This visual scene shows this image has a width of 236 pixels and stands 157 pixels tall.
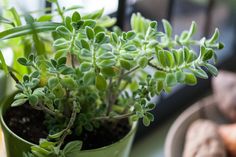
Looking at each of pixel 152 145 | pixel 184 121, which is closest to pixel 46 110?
pixel 184 121

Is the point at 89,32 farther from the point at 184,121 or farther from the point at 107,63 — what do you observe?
the point at 184,121

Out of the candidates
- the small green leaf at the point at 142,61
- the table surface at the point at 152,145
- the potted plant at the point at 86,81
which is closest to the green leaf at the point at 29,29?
the potted plant at the point at 86,81

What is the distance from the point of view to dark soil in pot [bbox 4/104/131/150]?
53cm

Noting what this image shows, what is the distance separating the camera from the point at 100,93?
20.5 inches

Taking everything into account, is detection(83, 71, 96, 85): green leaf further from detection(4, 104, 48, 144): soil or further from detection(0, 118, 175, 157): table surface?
detection(0, 118, 175, 157): table surface

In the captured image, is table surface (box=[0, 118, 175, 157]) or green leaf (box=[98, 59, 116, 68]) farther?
table surface (box=[0, 118, 175, 157])

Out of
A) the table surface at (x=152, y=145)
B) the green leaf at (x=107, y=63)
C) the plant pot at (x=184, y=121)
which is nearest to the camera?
the green leaf at (x=107, y=63)

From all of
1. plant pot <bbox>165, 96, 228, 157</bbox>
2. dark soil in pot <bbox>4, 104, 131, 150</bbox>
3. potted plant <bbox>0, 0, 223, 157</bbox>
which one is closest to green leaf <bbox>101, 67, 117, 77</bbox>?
potted plant <bbox>0, 0, 223, 157</bbox>

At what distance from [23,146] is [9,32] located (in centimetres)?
12

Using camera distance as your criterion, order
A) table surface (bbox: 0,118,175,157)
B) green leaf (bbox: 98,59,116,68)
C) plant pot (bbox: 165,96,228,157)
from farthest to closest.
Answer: table surface (bbox: 0,118,175,157) < plant pot (bbox: 165,96,228,157) < green leaf (bbox: 98,59,116,68)

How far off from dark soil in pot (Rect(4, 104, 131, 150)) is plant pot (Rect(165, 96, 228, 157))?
9.9 inches

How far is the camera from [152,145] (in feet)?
3.45

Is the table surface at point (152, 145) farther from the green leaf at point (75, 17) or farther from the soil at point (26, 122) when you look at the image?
the green leaf at point (75, 17)

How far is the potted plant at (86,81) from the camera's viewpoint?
0.45 meters
